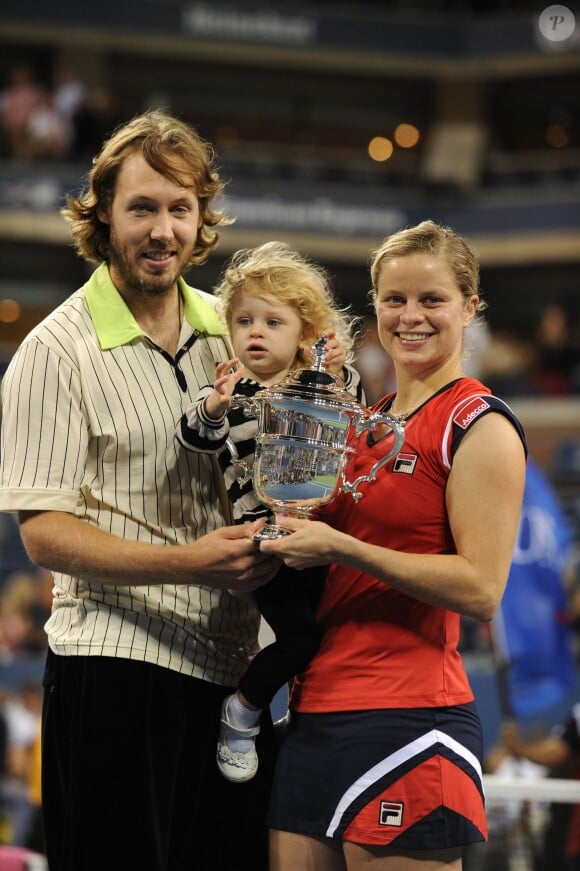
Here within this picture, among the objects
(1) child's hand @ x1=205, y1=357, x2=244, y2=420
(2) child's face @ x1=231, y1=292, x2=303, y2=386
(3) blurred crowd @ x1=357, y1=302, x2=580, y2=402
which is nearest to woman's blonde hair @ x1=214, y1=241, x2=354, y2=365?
(2) child's face @ x1=231, y1=292, x2=303, y2=386

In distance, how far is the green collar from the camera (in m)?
2.38

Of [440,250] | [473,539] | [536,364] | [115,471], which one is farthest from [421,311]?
[536,364]

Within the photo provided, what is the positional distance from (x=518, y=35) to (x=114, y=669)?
51.8ft

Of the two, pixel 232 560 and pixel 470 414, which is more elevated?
pixel 470 414

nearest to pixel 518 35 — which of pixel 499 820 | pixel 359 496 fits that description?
pixel 499 820

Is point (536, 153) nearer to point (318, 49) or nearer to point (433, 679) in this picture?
point (318, 49)

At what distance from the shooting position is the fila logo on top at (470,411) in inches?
82.7

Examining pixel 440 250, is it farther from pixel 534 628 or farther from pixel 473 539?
pixel 534 628

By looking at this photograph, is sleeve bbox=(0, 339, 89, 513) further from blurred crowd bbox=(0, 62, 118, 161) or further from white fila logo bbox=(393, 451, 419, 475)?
blurred crowd bbox=(0, 62, 118, 161)

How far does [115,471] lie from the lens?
7.65 ft

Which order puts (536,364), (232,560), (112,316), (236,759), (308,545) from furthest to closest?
(536,364) < (112,316) < (236,759) < (232,560) < (308,545)

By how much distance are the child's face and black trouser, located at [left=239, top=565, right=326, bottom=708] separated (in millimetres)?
463

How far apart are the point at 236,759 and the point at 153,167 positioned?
1.15 meters

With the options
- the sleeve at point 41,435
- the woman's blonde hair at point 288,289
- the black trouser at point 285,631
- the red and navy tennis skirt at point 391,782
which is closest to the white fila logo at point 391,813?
the red and navy tennis skirt at point 391,782
